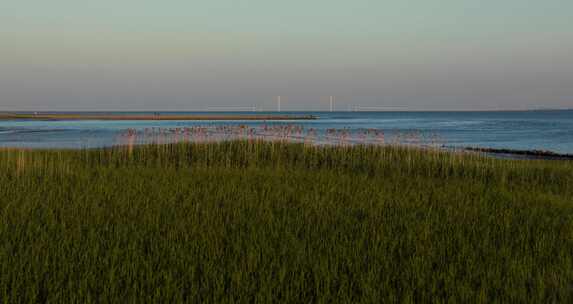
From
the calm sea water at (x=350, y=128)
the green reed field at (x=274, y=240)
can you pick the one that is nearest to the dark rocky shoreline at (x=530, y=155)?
the calm sea water at (x=350, y=128)

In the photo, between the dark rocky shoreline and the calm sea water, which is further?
the calm sea water

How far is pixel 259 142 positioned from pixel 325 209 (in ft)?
46.8

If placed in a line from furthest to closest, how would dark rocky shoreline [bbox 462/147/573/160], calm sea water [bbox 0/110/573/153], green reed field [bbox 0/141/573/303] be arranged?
calm sea water [bbox 0/110/573/153] < dark rocky shoreline [bbox 462/147/573/160] < green reed field [bbox 0/141/573/303]

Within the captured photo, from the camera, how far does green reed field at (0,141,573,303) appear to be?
5281 millimetres

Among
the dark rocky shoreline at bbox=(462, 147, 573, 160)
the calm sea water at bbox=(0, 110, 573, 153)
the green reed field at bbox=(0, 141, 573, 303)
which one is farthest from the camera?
the calm sea water at bbox=(0, 110, 573, 153)

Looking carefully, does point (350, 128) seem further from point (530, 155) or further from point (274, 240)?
point (274, 240)

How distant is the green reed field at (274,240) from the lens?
17.3 ft

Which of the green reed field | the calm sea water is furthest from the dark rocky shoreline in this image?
the green reed field

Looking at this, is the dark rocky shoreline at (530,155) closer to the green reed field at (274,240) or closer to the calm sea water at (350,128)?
the calm sea water at (350,128)

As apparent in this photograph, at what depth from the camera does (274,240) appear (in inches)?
281

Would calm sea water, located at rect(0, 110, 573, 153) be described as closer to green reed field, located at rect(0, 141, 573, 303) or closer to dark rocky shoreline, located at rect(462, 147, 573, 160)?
dark rocky shoreline, located at rect(462, 147, 573, 160)

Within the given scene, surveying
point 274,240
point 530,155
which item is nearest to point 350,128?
point 530,155

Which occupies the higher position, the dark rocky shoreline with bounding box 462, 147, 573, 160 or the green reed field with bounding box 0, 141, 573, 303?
the green reed field with bounding box 0, 141, 573, 303

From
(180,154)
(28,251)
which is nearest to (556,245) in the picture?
(28,251)
